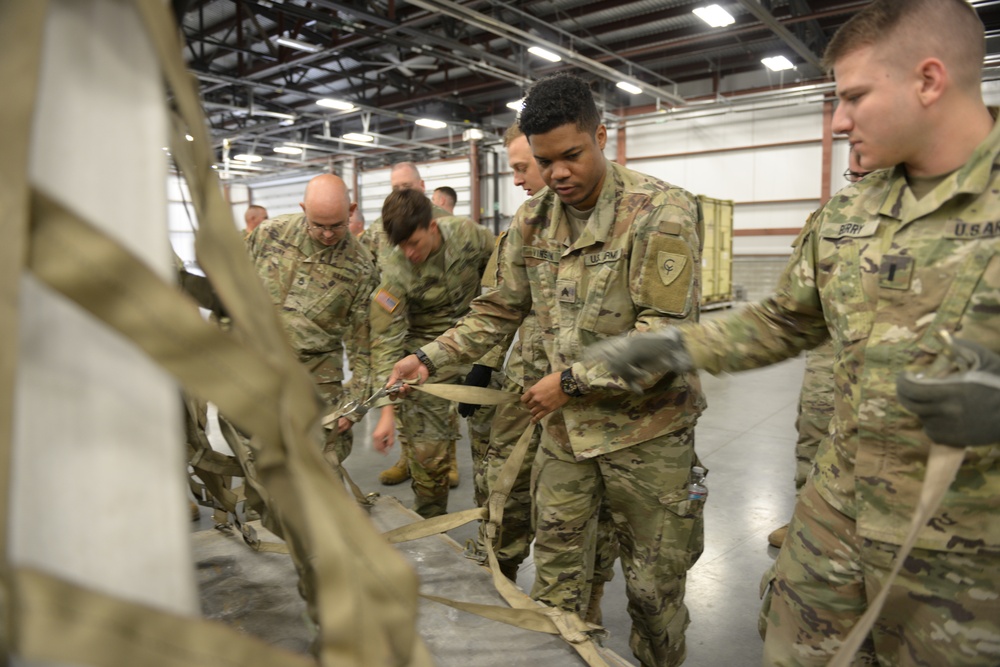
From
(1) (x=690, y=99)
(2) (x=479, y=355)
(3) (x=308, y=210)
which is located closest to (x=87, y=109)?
(2) (x=479, y=355)

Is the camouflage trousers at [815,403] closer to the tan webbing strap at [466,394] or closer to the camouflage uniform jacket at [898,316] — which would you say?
the tan webbing strap at [466,394]

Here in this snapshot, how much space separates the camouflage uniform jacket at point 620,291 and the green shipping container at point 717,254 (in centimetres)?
1002

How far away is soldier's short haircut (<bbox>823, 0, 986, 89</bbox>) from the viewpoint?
1.18 meters

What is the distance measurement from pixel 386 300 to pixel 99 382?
2.80 metres

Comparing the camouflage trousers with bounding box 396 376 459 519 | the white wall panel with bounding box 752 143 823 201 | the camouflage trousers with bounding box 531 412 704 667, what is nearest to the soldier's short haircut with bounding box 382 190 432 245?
the camouflage trousers with bounding box 396 376 459 519

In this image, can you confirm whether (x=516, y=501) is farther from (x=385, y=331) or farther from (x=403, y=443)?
(x=403, y=443)

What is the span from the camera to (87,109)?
1.91ft

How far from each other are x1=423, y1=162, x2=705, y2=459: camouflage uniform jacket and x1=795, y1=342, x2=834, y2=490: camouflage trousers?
60.2 inches

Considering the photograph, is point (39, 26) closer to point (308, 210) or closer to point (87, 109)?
point (87, 109)

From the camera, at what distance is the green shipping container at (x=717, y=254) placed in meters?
11.8

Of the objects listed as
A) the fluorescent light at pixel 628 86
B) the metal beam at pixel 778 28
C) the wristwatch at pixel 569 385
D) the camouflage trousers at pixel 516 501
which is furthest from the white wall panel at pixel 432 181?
the wristwatch at pixel 569 385

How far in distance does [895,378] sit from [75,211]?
1285mm

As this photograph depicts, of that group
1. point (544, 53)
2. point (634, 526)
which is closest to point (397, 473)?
point (634, 526)

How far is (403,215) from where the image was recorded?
10.4 feet
